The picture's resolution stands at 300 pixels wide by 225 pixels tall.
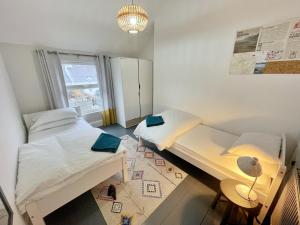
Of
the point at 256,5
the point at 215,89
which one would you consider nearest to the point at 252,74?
the point at 215,89

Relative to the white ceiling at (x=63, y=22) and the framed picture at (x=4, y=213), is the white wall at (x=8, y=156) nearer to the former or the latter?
the framed picture at (x=4, y=213)

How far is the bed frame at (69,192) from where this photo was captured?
1134mm

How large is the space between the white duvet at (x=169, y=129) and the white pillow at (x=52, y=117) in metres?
1.40

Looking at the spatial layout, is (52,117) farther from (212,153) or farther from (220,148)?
(220,148)

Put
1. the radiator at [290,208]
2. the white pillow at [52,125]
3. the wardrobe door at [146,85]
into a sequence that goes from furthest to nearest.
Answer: the wardrobe door at [146,85], the white pillow at [52,125], the radiator at [290,208]

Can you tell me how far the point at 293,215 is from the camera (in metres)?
0.91

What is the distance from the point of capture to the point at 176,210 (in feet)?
4.88

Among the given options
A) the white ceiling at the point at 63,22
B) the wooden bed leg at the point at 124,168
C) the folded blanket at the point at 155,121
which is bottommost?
the wooden bed leg at the point at 124,168

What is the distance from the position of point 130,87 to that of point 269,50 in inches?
102

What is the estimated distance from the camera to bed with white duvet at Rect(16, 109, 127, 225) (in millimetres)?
1123

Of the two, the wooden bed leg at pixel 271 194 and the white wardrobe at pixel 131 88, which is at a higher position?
the white wardrobe at pixel 131 88

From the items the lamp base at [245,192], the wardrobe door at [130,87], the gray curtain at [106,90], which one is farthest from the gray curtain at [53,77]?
the lamp base at [245,192]

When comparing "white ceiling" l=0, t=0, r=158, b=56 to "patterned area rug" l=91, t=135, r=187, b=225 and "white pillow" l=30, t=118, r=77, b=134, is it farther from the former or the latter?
"patterned area rug" l=91, t=135, r=187, b=225

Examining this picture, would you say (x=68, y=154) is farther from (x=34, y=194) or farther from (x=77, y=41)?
(x=77, y=41)
